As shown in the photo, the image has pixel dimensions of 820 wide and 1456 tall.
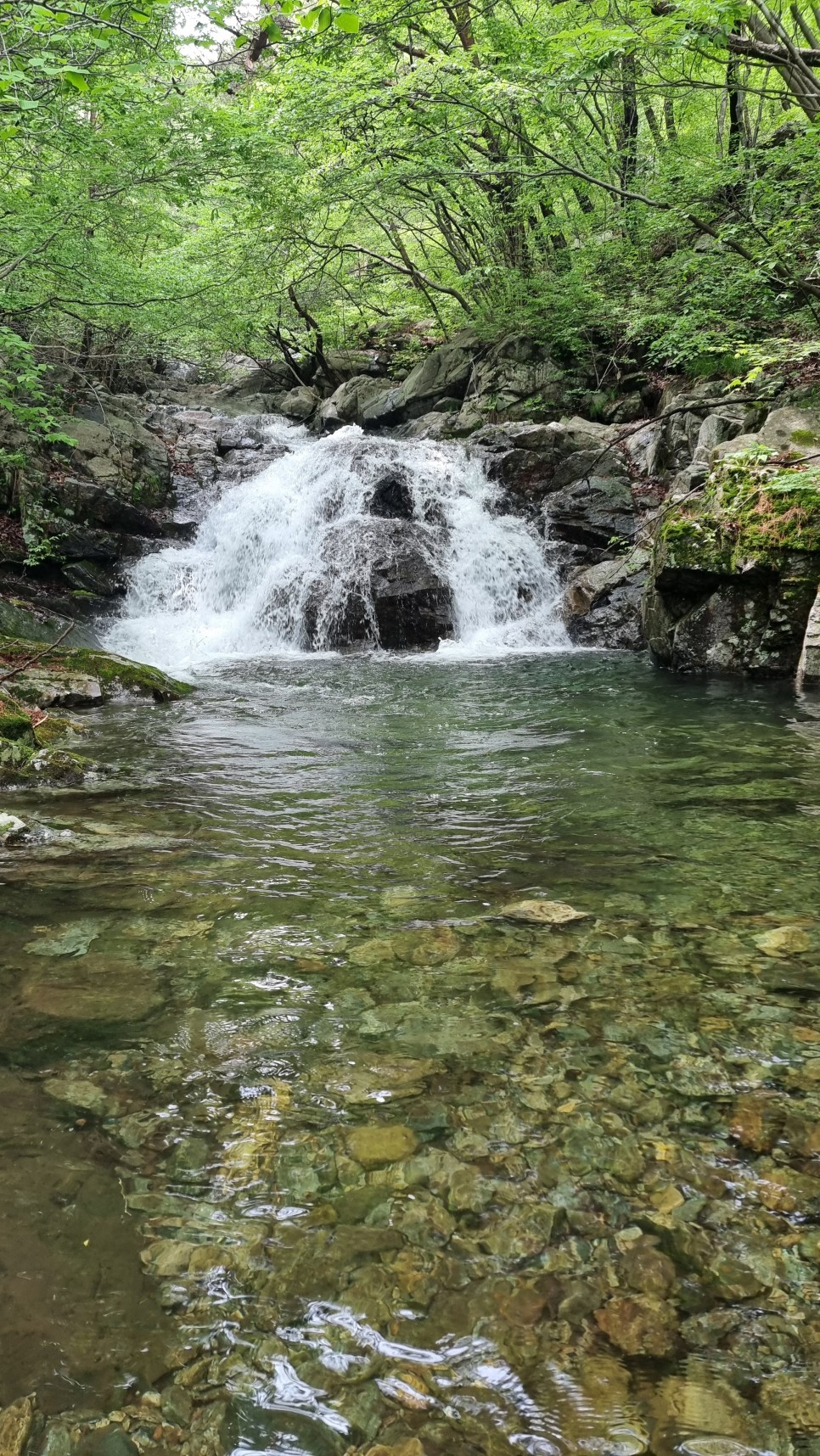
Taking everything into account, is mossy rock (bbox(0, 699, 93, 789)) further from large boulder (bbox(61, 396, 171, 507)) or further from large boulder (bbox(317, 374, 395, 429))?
large boulder (bbox(317, 374, 395, 429))

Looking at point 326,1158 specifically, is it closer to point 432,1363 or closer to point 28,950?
point 432,1363

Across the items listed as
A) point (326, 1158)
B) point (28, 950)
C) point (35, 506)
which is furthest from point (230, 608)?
point (326, 1158)

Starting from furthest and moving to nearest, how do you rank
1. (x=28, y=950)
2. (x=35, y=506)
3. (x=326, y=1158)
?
(x=35, y=506)
(x=28, y=950)
(x=326, y=1158)

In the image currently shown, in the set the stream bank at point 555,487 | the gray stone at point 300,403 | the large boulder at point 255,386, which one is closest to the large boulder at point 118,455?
the stream bank at point 555,487

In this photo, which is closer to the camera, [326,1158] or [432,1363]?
[432,1363]

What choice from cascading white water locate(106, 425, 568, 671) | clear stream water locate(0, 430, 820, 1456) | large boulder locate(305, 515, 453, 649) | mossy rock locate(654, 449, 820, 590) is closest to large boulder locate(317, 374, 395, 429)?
cascading white water locate(106, 425, 568, 671)

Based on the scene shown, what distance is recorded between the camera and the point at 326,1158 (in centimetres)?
216

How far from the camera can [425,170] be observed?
9.86 meters

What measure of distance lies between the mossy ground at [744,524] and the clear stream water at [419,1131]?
5.26 metres

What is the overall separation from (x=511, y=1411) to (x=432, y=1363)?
18 cm

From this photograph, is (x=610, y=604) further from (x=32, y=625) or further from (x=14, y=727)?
(x=14, y=727)

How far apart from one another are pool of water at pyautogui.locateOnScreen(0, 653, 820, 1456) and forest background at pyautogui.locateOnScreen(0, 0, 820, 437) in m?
3.99

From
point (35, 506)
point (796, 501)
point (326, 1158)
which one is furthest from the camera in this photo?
point (35, 506)

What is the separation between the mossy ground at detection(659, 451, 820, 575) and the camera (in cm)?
902
